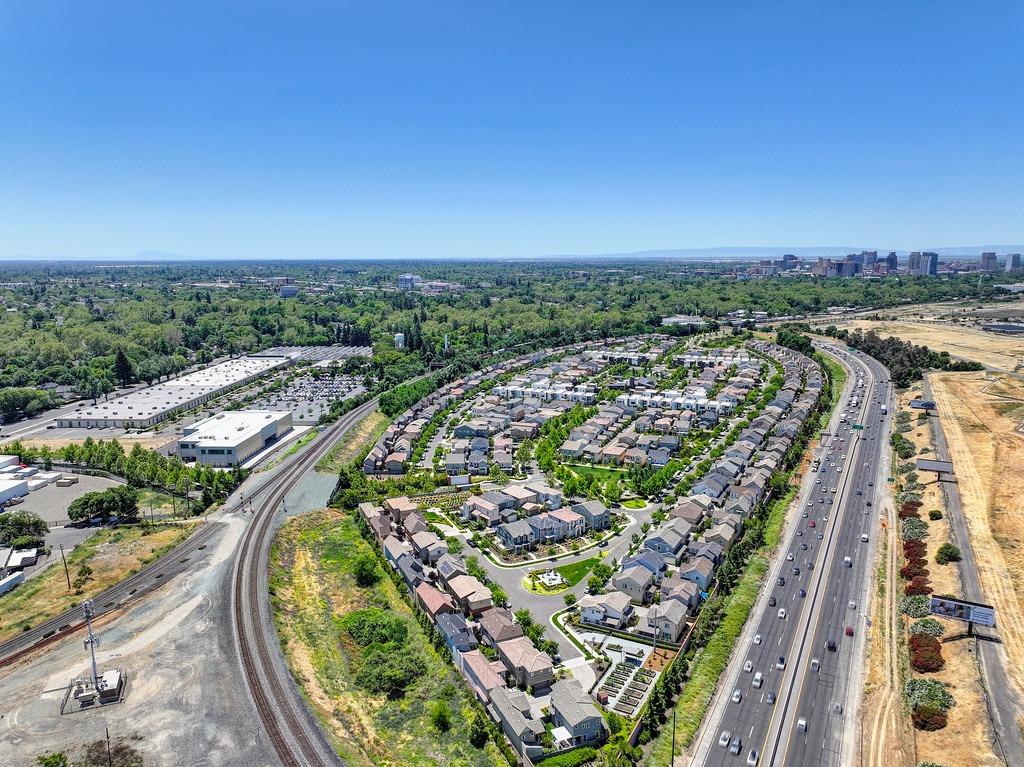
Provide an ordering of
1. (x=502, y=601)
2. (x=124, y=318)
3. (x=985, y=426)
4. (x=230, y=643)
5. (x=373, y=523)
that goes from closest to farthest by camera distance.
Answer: (x=230, y=643), (x=502, y=601), (x=373, y=523), (x=985, y=426), (x=124, y=318)

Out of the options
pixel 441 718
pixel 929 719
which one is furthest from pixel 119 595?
pixel 929 719

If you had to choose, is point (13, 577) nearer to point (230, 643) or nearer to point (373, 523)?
point (230, 643)

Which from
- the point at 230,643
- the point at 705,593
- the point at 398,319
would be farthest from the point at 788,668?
the point at 398,319

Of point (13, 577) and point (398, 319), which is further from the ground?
point (398, 319)

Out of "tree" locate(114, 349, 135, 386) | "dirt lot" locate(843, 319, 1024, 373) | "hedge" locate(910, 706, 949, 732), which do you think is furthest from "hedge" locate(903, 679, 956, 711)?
"tree" locate(114, 349, 135, 386)

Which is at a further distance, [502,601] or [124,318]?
[124,318]

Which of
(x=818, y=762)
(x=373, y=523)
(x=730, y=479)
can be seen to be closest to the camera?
(x=818, y=762)

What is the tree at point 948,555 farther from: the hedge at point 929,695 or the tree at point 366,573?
the tree at point 366,573
